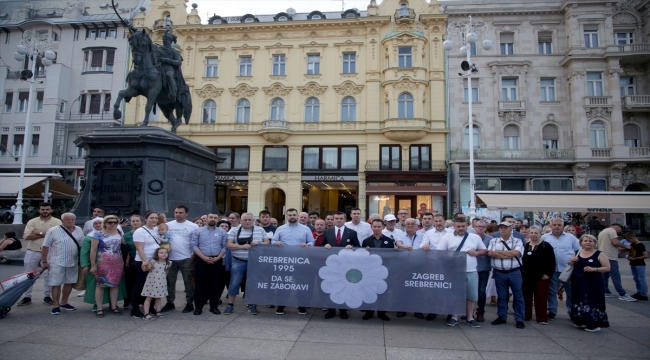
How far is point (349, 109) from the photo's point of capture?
33.6 meters

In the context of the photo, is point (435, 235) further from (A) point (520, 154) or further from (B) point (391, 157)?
(A) point (520, 154)

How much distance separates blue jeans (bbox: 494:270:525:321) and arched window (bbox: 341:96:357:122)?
27.3 m

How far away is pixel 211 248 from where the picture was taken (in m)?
7.31

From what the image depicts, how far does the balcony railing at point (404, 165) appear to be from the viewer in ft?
103

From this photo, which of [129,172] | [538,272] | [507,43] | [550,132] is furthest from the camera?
[507,43]

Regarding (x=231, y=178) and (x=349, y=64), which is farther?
(x=349, y=64)

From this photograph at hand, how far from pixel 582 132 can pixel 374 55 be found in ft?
54.4

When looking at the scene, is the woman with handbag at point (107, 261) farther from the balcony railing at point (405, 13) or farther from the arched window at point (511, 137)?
the balcony railing at point (405, 13)

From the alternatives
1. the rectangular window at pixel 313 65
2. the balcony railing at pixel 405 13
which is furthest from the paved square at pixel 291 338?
the balcony railing at pixel 405 13

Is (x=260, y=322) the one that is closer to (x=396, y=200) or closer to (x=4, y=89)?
(x=396, y=200)

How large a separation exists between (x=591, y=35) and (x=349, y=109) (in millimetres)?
18982

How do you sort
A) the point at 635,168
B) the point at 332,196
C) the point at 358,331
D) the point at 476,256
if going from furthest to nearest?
the point at 332,196 → the point at 635,168 → the point at 476,256 → the point at 358,331

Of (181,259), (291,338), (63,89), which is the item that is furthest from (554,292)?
(63,89)

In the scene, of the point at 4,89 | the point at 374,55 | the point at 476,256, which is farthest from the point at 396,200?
the point at 4,89
